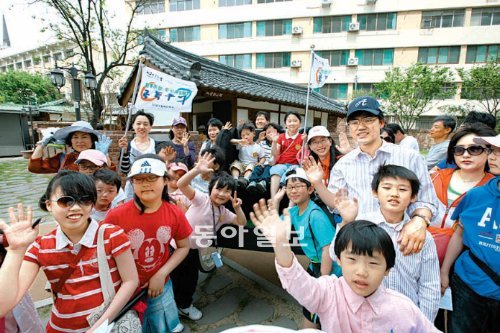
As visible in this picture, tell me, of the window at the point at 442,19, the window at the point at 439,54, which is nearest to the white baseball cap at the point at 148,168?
the window at the point at 439,54

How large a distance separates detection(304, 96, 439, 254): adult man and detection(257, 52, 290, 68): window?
26.5 metres

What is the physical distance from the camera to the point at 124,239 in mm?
1761

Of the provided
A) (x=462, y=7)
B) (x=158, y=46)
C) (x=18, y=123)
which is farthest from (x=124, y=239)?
(x=462, y=7)

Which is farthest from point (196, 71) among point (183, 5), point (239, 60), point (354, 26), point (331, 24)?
point (183, 5)

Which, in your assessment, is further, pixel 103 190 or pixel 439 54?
pixel 439 54

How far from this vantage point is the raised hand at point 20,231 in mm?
1370

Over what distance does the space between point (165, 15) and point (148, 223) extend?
32626mm

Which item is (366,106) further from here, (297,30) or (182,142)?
(297,30)

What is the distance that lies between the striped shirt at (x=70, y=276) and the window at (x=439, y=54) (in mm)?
29903

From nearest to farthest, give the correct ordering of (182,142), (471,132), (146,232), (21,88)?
(146,232) → (471,132) → (182,142) → (21,88)

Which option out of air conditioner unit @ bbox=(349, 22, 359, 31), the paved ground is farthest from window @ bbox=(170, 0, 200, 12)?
the paved ground

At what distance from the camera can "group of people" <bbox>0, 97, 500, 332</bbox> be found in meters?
1.39

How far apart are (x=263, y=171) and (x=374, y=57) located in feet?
86.0

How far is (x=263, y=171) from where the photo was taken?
424cm
